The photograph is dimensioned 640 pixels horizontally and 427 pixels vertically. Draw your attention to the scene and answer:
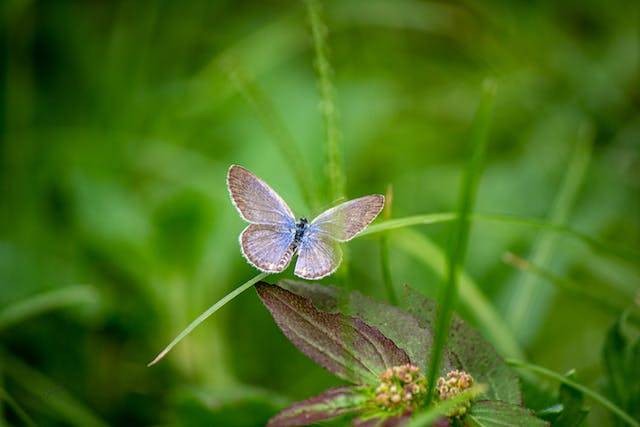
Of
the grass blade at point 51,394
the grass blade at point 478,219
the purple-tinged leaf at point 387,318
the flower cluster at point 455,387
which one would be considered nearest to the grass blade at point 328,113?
the grass blade at point 478,219

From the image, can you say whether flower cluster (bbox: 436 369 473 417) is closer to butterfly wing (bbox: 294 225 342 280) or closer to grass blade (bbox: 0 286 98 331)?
butterfly wing (bbox: 294 225 342 280)

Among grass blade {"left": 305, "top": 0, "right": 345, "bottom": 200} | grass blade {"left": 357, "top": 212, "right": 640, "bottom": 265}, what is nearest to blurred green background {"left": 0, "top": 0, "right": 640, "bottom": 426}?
grass blade {"left": 305, "top": 0, "right": 345, "bottom": 200}

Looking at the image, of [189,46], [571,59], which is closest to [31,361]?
[189,46]

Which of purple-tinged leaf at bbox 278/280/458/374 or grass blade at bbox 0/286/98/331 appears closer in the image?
purple-tinged leaf at bbox 278/280/458/374

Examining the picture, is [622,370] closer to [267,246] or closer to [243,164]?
[267,246]

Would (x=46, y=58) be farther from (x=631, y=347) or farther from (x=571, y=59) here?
(x=631, y=347)

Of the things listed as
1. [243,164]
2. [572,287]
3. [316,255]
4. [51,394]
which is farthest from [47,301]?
[572,287]
